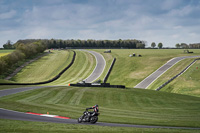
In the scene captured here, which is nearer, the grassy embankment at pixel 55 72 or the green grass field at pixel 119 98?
the green grass field at pixel 119 98

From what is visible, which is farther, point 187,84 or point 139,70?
point 139,70

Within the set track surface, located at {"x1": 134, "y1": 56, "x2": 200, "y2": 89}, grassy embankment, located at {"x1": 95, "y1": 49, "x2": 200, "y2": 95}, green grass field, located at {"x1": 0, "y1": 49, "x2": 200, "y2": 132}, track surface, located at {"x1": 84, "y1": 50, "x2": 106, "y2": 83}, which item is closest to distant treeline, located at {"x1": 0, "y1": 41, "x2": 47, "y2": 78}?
green grass field, located at {"x1": 0, "y1": 49, "x2": 200, "y2": 132}

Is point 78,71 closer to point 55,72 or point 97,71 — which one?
point 97,71

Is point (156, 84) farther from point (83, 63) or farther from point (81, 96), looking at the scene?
point (83, 63)

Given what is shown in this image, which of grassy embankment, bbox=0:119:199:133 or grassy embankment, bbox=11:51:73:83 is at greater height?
grassy embankment, bbox=0:119:199:133

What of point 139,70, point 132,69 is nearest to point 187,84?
point 139,70

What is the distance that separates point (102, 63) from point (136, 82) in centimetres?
Answer: 4059

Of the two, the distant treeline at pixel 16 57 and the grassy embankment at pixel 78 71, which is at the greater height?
the distant treeline at pixel 16 57

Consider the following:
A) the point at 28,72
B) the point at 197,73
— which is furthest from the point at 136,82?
the point at 28,72

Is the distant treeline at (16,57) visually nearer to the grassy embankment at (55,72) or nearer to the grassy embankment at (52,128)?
the grassy embankment at (55,72)

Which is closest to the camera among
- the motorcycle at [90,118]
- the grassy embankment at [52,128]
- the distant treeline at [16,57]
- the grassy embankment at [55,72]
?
the grassy embankment at [52,128]

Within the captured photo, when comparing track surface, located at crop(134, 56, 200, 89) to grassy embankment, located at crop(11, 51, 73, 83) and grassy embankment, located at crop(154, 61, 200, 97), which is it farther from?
grassy embankment, located at crop(11, 51, 73, 83)

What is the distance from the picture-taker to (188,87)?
72312mm

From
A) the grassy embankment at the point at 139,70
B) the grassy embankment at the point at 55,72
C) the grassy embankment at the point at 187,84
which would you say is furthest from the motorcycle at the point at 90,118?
the grassy embankment at the point at 55,72
